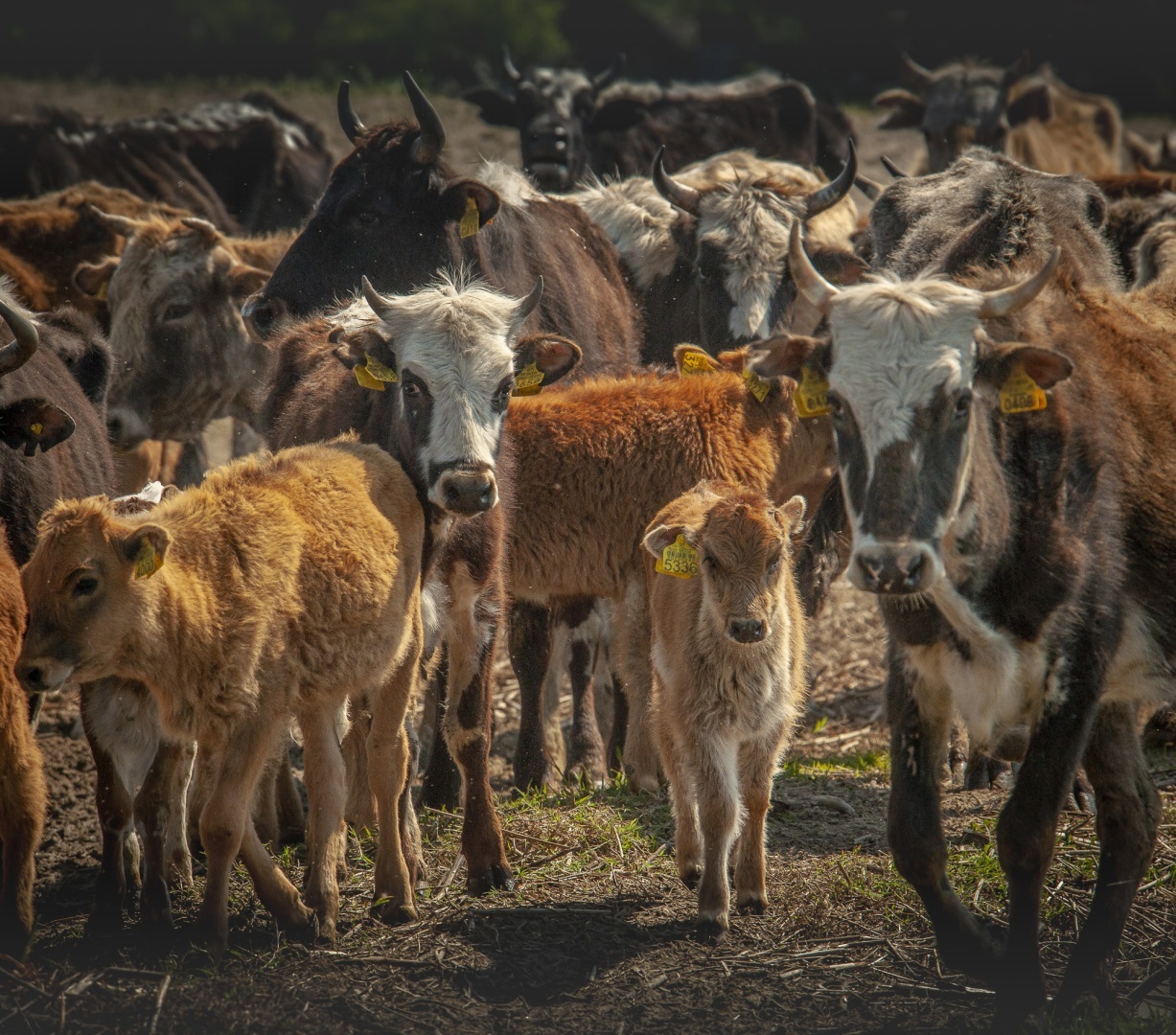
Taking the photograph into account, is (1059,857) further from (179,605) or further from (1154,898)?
(179,605)

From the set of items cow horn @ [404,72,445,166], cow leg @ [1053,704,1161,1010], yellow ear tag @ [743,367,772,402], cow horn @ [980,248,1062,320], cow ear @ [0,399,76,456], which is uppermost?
cow horn @ [404,72,445,166]

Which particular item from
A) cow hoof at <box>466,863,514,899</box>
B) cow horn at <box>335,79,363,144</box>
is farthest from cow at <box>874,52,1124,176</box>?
cow hoof at <box>466,863,514,899</box>

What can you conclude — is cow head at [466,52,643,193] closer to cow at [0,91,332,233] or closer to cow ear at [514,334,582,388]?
cow at [0,91,332,233]

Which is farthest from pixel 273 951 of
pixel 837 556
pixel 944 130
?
pixel 944 130

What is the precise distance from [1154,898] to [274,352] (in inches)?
184

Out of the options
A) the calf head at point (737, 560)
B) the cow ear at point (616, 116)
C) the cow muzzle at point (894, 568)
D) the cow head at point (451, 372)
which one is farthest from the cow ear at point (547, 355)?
the cow ear at point (616, 116)

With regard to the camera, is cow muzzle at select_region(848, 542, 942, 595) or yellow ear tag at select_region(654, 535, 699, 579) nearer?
cow muzzle at select_region(848, 542, 942, 595)

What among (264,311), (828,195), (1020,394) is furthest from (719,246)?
(1020,394)

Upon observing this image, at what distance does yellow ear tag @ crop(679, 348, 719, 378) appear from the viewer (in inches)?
288

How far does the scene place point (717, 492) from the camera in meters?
5.94

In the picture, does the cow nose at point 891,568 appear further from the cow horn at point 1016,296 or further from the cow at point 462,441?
the cow at point 462,441

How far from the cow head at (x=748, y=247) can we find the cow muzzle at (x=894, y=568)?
4.09m

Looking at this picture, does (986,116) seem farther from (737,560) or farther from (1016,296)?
(1016,296)

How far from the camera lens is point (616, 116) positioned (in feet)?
45.8
